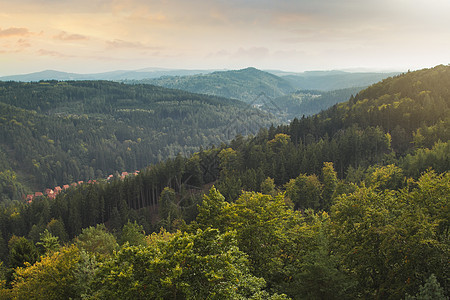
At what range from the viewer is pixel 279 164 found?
3716 inches

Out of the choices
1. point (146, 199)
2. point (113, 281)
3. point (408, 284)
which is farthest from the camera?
point (146, 199)

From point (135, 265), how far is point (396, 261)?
18.2 metres

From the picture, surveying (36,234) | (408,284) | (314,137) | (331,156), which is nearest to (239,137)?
(314,137)

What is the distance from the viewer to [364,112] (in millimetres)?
113250

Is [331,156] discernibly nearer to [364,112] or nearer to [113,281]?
[364,112]

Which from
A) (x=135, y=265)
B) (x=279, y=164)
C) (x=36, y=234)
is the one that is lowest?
(x=36, y=234)

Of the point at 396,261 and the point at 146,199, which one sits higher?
the point at 396,261

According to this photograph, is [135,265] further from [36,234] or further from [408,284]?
[36,234]

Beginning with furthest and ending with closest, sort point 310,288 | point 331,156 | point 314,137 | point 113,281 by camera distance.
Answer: point 314,137, point 331,156, point 310,288, point 113,281

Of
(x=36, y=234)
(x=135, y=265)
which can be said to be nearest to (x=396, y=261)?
(x=135, y=265)

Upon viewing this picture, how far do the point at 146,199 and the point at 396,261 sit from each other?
102m

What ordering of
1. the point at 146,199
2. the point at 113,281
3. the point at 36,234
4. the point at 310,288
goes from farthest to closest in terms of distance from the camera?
1. the point at 146,199
2. the point at 36,234
3. the point at 310,288
4. the point at 113,281

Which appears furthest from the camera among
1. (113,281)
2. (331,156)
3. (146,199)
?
(146,199)

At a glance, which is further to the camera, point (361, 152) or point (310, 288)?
point (361, 152)
